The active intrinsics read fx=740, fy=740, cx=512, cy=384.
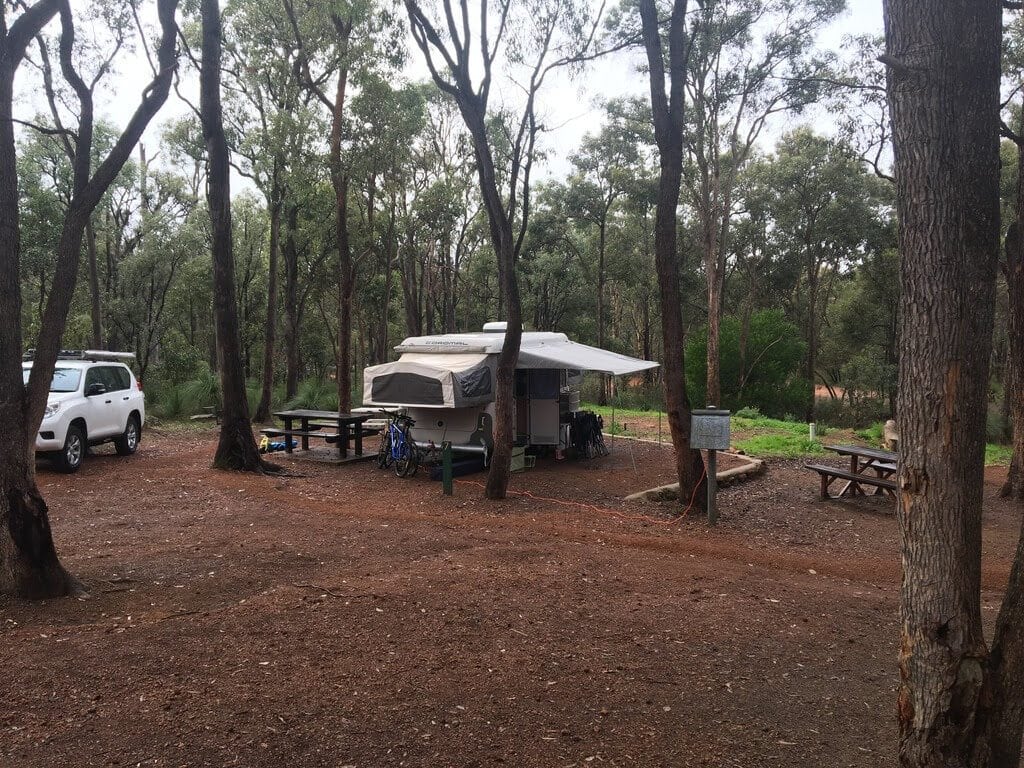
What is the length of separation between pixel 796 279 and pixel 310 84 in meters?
23.5

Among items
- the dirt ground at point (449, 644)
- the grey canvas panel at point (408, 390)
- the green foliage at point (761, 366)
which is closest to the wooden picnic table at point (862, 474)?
the dirt ground at point (449, 644)

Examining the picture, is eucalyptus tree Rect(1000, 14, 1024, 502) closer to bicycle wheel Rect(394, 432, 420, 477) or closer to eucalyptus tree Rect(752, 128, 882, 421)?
bicycle wheel Rect(394, 432, 420, 477)

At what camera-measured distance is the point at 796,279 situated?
3297 centimetres

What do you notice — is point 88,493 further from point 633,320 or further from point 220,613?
point 633,320

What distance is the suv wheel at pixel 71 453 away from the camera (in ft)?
33.6

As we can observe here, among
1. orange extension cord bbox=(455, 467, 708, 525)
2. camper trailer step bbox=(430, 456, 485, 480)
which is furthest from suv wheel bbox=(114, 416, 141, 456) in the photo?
orange extension cord bbox=(455, 467, 708, 525)

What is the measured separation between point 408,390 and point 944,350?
926 centimetres

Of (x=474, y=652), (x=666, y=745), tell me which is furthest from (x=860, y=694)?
(x=474, y=652)

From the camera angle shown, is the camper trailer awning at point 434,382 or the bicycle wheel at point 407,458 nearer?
the camper trailer awning at point 434,382

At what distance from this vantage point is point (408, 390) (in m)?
11.4

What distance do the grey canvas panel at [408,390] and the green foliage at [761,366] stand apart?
17.3 meters

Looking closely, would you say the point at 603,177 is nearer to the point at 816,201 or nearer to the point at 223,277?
the point at 816,201

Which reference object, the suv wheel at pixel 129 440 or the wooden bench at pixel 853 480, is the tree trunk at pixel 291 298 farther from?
the wooden bench at pixel 853 480

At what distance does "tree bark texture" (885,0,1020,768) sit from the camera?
2613mm
